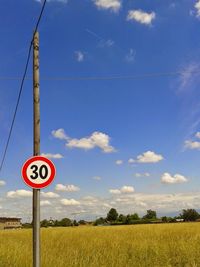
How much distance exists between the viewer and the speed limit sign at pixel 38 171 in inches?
384

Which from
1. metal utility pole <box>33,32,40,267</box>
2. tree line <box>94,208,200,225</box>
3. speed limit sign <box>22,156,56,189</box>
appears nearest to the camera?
speed limit sign <box>22,156,56,189</box>

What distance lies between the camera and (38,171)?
385 inches

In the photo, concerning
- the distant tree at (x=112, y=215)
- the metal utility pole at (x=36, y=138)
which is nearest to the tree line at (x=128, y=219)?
the distant tree at (x=112, y=215)

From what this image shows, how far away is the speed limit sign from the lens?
975 centimetres

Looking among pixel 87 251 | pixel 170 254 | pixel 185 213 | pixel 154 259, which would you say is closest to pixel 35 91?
pixel 154 259

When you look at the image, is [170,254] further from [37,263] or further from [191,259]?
[37,263]

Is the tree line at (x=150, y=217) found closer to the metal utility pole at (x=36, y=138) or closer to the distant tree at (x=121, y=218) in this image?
the distant tree at (x=121, y=218)

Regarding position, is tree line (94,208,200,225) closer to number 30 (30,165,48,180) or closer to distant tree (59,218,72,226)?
distant tree (59,218,72,226)

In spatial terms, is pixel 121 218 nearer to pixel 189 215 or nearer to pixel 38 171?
pixel 189 215

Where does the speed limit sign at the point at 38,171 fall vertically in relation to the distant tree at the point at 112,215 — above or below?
below

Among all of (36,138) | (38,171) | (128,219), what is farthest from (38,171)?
(128,219)

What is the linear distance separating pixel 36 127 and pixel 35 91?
0.96 m

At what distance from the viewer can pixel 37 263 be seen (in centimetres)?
1044

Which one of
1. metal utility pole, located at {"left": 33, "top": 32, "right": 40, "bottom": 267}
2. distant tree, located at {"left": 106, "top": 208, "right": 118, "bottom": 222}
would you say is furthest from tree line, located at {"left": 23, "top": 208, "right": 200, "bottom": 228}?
metal utility pole, located at {"left": 33, "top": 32, "right": 40, "bottom": 267}
